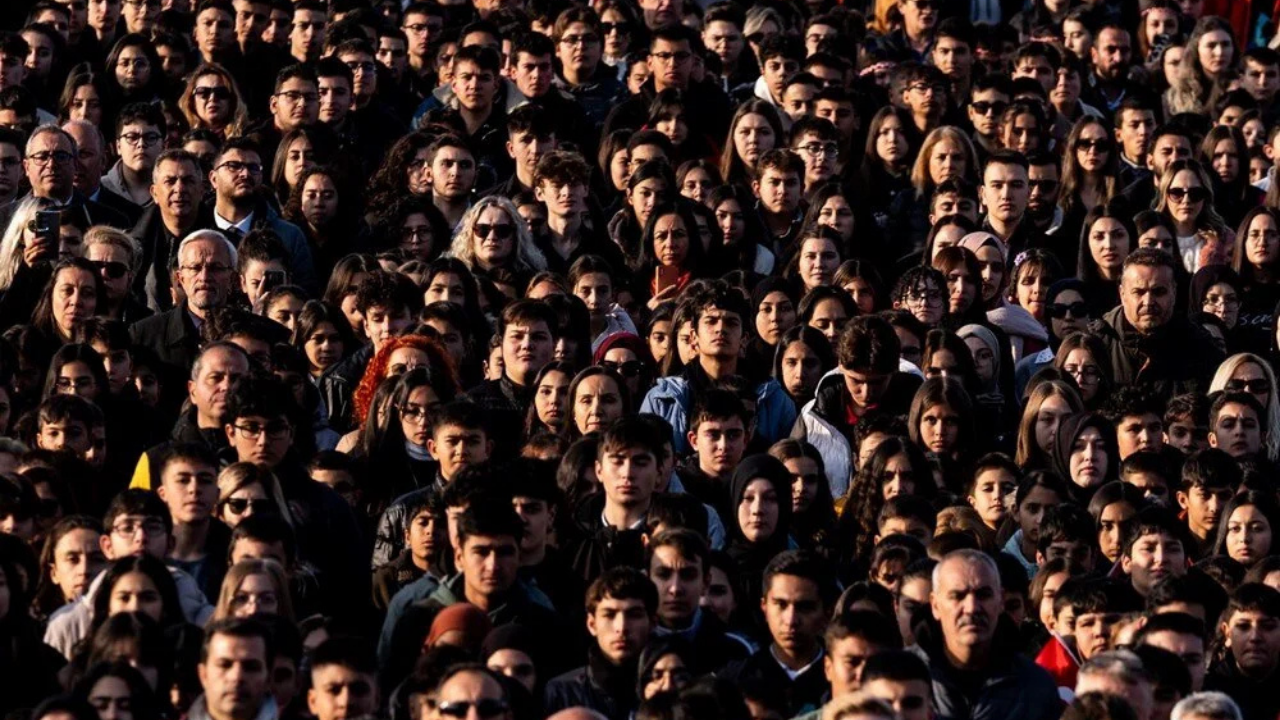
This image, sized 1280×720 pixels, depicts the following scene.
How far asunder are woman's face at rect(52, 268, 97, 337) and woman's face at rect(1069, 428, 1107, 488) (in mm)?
4667

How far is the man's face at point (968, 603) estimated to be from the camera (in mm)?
14078

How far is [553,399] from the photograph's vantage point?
55.0ft

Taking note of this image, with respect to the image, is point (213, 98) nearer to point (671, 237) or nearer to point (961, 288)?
point (671, 237)

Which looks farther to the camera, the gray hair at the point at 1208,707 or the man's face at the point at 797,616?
the man's face at the point at 797,616

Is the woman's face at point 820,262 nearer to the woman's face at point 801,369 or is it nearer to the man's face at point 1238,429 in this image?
the woman's face at point 801,369

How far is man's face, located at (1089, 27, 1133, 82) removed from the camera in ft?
77.2

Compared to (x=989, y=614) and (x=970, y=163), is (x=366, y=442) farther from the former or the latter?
(x=970, y=163)

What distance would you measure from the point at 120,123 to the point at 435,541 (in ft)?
19.3

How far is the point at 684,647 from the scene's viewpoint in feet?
45.3

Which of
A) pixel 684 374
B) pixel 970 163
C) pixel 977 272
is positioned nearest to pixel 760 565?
pixel 684 374

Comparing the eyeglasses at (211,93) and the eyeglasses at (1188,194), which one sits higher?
the eyeglasses at (211,93)

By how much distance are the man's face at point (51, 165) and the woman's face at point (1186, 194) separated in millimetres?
5955

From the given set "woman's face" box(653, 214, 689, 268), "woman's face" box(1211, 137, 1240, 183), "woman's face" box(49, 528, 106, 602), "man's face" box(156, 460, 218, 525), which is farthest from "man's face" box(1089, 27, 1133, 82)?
"woman's face" box(49, 528, 106, 602)

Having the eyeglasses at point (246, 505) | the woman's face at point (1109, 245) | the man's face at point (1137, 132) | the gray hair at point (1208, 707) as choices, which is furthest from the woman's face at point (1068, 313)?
the gray hair at point (1208, 707)
